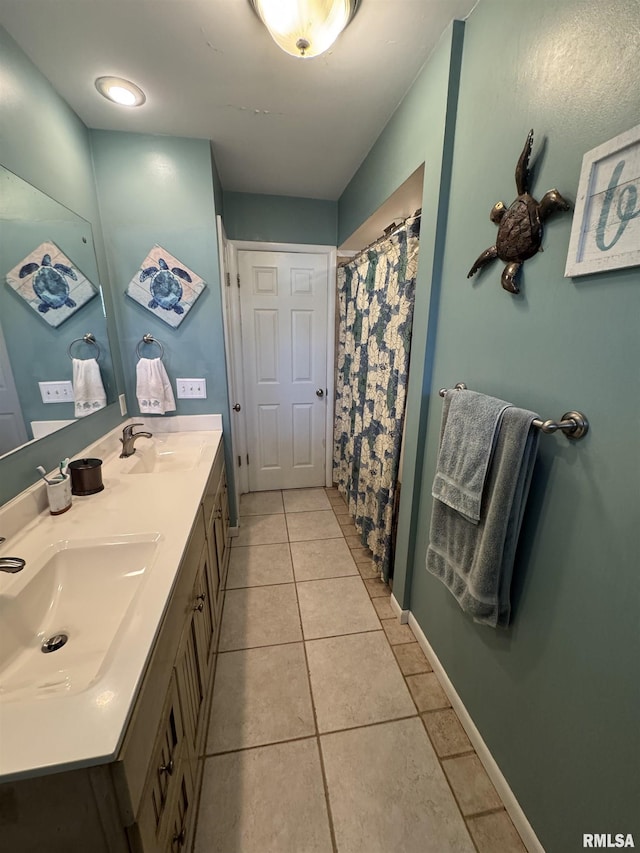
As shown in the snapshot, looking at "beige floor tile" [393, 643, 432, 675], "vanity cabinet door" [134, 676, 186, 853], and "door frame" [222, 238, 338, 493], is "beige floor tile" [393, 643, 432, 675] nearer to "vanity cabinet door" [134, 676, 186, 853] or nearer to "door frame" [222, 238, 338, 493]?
"vanity cabinet door" [134, 676, 186, 853]

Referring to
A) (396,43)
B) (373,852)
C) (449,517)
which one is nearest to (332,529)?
(449,517)

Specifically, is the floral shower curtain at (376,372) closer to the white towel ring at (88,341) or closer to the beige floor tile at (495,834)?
the beige floor tile at (495,834)

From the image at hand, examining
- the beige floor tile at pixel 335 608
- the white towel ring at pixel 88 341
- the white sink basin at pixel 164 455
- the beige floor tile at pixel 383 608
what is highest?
the white towel ring at pixel 88 341

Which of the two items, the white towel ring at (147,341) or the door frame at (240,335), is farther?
the door frame at (240,335)

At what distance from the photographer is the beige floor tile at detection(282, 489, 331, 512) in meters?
2.83

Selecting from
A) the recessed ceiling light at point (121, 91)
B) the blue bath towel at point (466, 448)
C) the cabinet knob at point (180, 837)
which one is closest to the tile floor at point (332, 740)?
the cabinet knob at point (180, 837)

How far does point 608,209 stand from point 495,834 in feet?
5.65

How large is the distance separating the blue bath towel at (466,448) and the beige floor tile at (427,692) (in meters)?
0.89

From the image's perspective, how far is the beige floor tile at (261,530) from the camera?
93.7 inches

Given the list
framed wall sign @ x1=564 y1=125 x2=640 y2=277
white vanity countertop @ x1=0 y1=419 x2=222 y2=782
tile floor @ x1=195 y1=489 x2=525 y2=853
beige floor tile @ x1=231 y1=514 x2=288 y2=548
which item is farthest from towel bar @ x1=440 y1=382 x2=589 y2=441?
beige floor tile @ x1=231 y1=514 x2=288 y2=548

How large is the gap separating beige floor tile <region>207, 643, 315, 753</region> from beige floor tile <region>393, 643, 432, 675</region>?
443 millimetres

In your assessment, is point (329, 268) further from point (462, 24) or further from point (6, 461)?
point (6, 461)

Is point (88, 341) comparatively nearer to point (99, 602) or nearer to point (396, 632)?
point (99, 602)

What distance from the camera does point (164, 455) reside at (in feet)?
5.88
